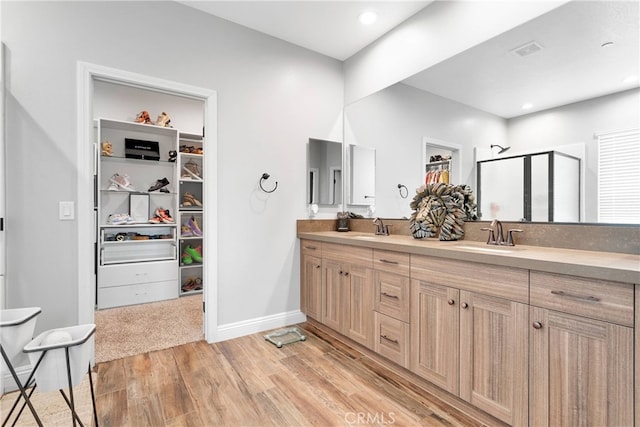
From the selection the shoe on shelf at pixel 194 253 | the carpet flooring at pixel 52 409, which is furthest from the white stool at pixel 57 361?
the shoe on shelf at pixel 194 253

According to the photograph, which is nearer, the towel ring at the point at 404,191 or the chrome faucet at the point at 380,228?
the towel ring at the point at 404,191

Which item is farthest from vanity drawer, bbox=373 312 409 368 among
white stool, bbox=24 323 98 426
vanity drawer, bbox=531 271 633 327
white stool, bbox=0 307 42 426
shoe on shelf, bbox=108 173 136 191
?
shoe on shelf, bbox=108 173 136 191

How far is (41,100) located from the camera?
A: 194 cm

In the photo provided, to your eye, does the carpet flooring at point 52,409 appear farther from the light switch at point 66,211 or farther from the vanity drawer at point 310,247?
the vanity drawer at point 310,247

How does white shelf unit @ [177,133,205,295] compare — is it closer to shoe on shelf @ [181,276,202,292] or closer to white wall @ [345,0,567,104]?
shoe on shelf @ [181,276,202,292]

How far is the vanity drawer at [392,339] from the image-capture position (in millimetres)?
1911

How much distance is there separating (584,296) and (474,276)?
1.45 feet

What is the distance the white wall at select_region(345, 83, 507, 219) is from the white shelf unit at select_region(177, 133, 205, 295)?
87.9 inches

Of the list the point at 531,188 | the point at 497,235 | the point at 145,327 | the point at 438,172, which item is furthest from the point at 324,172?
the point at 145,327

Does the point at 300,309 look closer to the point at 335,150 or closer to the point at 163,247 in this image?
the point at 335,150

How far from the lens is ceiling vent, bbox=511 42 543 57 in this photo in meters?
1.82

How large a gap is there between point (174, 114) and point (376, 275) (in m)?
3.69

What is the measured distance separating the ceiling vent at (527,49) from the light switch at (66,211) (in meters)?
3.06

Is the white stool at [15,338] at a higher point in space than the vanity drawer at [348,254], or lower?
lower
